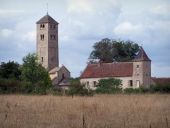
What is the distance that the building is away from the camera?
95.0 meters

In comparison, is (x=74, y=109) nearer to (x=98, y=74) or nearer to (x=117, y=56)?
(x=98, y=74)

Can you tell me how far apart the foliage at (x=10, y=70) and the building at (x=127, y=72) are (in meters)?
16.7

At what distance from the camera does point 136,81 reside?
96.4 meters

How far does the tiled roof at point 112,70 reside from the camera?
9481 centimetres

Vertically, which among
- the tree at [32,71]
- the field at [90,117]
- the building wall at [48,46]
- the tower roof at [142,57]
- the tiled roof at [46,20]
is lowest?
the field at [90,117]

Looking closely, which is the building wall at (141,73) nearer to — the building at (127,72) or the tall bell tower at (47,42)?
the building at (127,72)

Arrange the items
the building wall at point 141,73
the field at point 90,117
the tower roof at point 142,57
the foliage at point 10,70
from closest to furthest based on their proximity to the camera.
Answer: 1. the field at point 90,117
2. the foliage at point 10,70
3. the building wall at point 141,73
4. the tower roof at point 142,57

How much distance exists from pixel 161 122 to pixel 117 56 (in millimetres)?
97816

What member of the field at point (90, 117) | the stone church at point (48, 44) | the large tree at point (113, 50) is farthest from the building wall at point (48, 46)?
the field at point (90, 117)

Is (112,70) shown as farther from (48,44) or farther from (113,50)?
(48,44)

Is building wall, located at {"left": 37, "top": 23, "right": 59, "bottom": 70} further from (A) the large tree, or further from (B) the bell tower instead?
(B) the bell tower

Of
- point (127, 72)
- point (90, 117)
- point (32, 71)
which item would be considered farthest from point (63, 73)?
point (90, 117)

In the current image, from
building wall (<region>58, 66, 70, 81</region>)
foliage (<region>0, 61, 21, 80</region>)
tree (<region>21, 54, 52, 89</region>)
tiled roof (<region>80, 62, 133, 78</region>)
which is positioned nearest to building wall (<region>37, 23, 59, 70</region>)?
building wall (<region>58, 66, 70, 81</region>)

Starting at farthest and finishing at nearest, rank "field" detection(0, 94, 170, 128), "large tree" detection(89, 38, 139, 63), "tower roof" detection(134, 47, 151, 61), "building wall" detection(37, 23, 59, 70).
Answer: "building wall" detection(37, 23, 59, 70)
"large tree" detection(89, 38, 139, 63)
"tower roof" detection(134, 47, 151, 61)
"field" detection(0, 94, 170, 128)
